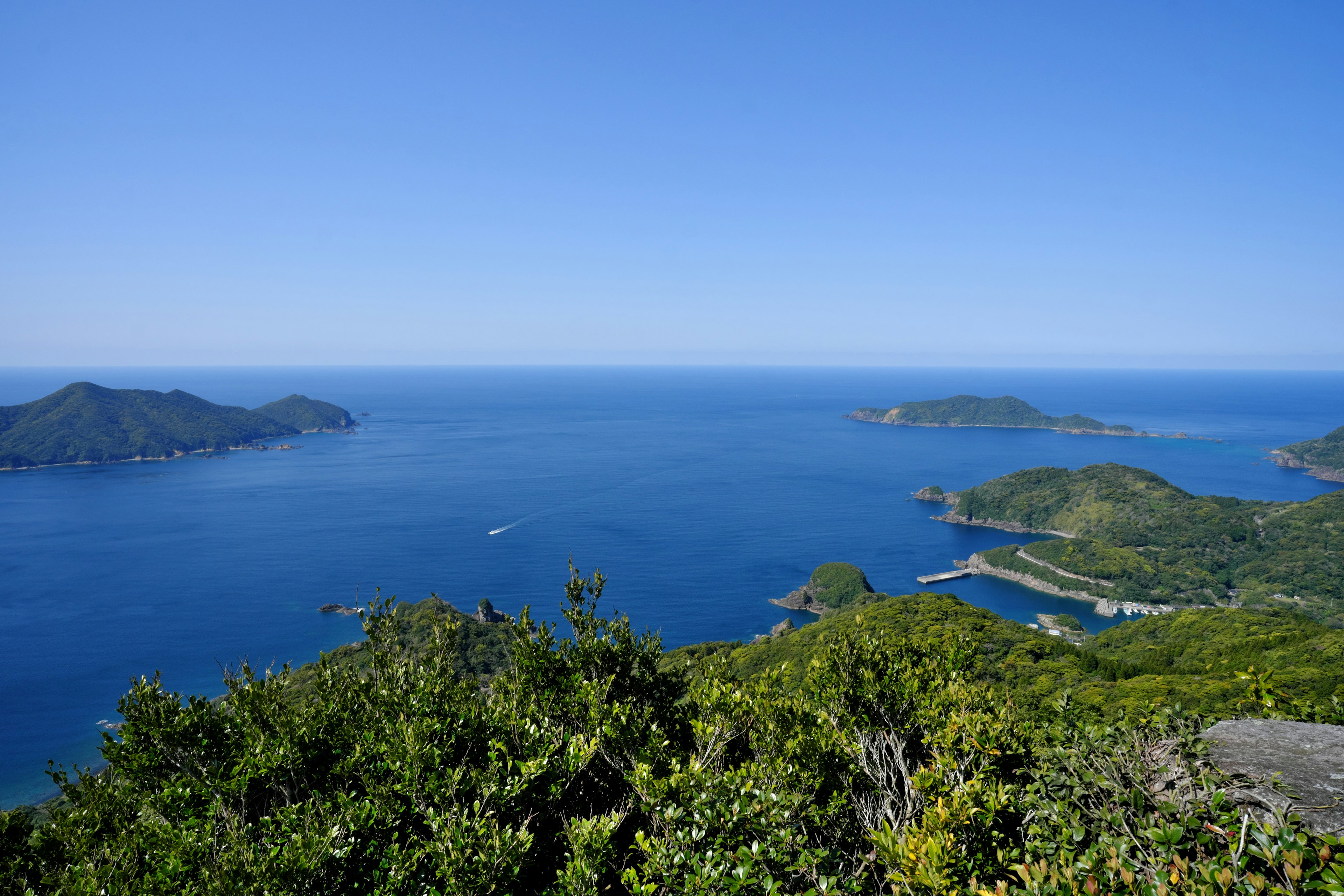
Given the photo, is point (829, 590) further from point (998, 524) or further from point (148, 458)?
point (148, 458)

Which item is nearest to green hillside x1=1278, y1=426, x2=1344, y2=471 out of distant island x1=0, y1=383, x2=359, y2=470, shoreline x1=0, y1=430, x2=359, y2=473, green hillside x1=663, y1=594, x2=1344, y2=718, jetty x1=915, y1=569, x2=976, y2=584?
jetty x1=915, y1=569, x2=976, y2=584

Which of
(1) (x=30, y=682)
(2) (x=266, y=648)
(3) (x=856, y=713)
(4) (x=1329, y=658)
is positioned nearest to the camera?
(3) (x=856, y=713)

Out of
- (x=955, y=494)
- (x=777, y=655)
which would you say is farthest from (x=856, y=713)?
(x=955, y=494)

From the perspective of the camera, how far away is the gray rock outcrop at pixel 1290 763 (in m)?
5.57

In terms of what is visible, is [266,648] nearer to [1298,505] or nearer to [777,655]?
[777,655]

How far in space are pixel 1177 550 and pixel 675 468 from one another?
7921cm

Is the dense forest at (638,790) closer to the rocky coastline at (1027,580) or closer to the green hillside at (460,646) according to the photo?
the green hillside at (460,646)

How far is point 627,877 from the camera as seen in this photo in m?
6.04

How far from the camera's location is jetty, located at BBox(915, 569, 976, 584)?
77812 mm

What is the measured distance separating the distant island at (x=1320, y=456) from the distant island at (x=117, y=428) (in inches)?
9363

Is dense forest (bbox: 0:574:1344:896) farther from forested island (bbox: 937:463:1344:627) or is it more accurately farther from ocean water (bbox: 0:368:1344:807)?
forested island (bbox: 937:463:1344:627)

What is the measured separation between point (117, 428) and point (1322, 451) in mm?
269284

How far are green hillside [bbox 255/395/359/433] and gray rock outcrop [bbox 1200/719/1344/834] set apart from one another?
666ft

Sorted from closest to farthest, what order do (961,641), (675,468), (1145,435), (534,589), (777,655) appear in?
(961,641) → (777,655) → (534,589) → (675,468) → (1145,435)
